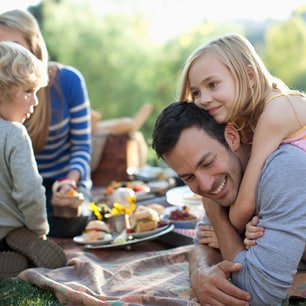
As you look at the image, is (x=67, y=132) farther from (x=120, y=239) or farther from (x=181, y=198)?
(x=120, y=239)

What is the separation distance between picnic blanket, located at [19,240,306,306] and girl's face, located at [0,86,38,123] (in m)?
0.90

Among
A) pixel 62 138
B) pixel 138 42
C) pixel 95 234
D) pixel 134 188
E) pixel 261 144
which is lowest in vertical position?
pixel 138 42

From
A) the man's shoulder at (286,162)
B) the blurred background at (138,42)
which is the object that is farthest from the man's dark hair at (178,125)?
the blurred background at (138,42)

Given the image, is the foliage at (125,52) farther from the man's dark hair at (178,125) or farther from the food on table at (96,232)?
the man's dark hair at (178,125)

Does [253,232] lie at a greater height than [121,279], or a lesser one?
greater

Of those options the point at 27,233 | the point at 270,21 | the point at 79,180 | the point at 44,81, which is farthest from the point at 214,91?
the point at 270,21

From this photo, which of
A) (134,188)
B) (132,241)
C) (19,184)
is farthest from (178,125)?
(134,188)

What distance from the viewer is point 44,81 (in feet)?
10.8

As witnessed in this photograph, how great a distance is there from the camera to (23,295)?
9.18 ft

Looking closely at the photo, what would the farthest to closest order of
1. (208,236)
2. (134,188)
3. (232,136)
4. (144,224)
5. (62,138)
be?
1. (134,188)
2. (62,138)
3. (144,224)
4. (208,236)
5. (232,136)

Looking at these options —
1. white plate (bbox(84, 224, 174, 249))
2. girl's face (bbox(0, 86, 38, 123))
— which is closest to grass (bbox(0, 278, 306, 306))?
white plate (bbox(84, 224, 174, 249))

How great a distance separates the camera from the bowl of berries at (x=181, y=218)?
3.77 meters

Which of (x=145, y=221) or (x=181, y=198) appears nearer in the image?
(x=145, y=221)

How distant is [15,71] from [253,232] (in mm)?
1691
